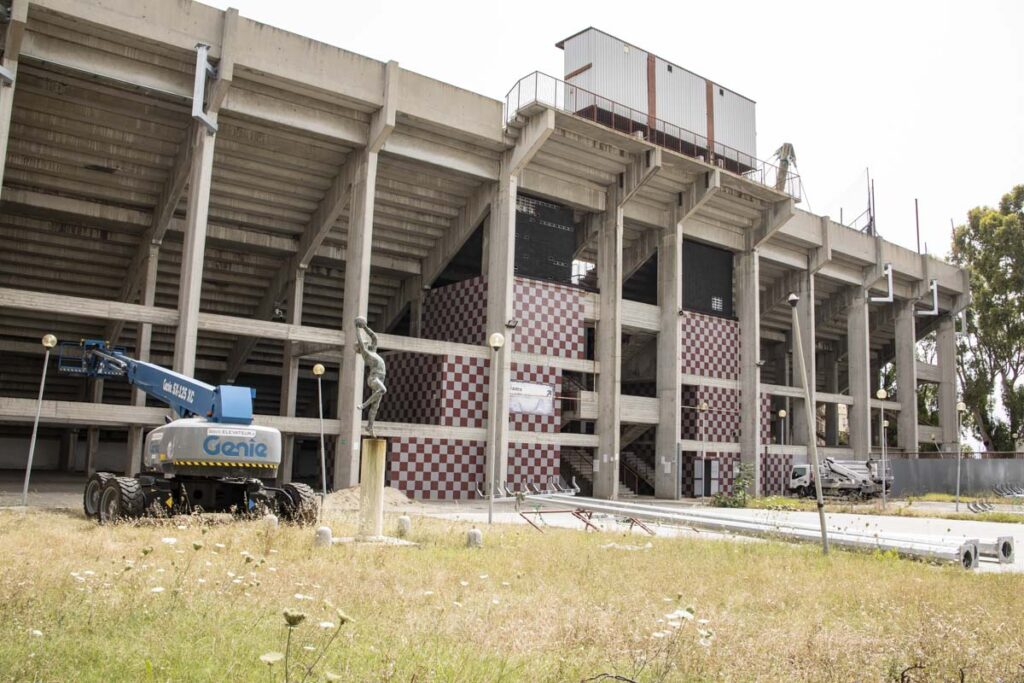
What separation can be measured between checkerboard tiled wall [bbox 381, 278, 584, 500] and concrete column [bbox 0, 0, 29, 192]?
1523 centimetres

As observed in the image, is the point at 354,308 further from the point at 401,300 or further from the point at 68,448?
the point at 68,448

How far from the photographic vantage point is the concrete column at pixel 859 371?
46594mm

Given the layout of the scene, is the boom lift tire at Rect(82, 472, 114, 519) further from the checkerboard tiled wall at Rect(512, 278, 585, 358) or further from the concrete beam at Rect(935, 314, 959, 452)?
the concrete beam at Rect(935, 314, 959, 452)

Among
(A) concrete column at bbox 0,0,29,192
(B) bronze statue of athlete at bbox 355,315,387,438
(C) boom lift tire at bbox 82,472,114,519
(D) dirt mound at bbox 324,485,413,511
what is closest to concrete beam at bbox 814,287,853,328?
(D) dirt mound at bbox 324,485,413,511

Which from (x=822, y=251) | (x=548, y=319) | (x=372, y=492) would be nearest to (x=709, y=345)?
(x=822, y=251)

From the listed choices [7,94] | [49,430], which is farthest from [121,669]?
[49,430]

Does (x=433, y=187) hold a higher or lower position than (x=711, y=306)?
higher

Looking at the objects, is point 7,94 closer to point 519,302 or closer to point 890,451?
point 519,302

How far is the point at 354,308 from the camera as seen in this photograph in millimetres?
28453

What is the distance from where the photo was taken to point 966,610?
8.38 meters

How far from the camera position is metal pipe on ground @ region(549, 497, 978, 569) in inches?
511

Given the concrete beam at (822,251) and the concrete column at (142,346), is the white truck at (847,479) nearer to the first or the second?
the concrete beam at (822,251)

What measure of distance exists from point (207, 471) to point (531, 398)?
1819 centimetres

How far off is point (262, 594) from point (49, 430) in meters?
39.4
